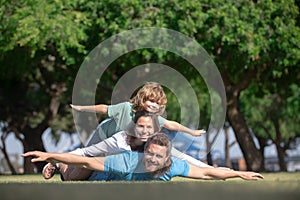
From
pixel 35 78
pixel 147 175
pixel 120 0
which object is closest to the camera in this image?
pixel 147 175

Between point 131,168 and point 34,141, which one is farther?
point 34,141

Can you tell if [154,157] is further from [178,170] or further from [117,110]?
[117,110]

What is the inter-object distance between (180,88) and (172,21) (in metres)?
6.13

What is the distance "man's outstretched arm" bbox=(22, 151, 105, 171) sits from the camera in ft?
19.4

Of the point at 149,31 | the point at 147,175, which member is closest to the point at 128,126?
the point at 147,175

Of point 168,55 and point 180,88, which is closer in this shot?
point 168,55

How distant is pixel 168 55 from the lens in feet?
70.5

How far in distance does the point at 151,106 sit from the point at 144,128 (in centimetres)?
65

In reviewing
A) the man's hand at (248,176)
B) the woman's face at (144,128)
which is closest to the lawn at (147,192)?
the man's hand at (248,176)

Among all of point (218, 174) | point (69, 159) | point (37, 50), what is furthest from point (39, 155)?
point (37, 50)

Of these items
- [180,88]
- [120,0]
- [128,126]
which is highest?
[120,0]

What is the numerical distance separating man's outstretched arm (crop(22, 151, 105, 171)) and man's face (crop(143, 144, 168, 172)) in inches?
19.3

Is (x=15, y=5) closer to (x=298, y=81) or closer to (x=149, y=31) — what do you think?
(x=149, y=31)

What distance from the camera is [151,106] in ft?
28.0
